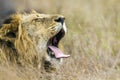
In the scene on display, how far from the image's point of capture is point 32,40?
8.12 m

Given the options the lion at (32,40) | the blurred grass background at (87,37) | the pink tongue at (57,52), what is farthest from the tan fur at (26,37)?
the blurred grass background at (87,37)

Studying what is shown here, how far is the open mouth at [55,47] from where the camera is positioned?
8.20 metres

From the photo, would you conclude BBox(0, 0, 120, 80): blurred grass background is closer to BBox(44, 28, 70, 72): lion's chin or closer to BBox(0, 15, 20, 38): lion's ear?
BBox(44, 28, 70, 72): lion's chin

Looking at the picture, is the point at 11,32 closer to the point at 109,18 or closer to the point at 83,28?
the point at 83,28

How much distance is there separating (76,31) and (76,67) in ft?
6.02

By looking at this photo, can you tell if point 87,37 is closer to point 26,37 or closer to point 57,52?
point 57,52

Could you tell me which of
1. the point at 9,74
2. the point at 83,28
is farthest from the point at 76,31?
the point at 9,74

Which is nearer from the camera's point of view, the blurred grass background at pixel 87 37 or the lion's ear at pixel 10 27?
the lion's ear at pixel 10 27

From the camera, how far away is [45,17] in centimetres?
829

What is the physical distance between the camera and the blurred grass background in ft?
27.0

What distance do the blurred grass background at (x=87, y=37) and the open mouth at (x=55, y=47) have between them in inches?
6.9

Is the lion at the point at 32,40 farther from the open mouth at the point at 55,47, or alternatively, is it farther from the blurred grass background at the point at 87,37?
the blurred grass background at the point at 87,37

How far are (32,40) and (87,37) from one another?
2037 millimetres

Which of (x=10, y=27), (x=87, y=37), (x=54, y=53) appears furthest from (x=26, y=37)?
(x=87, y=37)
